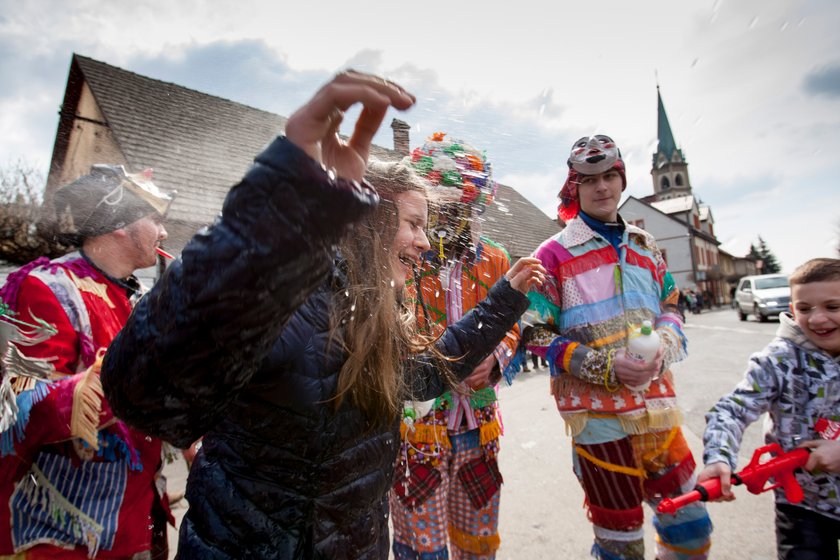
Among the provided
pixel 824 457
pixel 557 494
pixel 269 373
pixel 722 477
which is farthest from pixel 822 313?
pixel 557 494

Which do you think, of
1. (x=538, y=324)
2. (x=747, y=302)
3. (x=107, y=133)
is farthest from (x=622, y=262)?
(x=747, y=302)

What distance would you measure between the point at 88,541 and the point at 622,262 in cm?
232

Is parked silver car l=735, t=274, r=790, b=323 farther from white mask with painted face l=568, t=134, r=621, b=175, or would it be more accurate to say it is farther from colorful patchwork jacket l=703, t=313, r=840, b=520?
white mask with painted face l=568, t=134, r=621, b=175

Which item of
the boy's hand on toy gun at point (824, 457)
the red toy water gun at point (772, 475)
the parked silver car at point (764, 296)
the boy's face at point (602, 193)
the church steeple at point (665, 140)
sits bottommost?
the red toy water gun at point (772, 475)

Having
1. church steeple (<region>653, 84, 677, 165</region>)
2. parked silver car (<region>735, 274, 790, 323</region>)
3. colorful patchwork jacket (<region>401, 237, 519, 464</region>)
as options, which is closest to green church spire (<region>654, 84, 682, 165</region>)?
church steeple (<region>653, 84, 677, 165</region>)

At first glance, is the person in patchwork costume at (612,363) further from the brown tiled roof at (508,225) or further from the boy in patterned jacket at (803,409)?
the brown tiled roof at (508,225)

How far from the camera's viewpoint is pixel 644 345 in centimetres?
180

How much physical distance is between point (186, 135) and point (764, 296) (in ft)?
61.0

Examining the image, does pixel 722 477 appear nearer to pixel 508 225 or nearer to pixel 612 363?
pixel 612 363

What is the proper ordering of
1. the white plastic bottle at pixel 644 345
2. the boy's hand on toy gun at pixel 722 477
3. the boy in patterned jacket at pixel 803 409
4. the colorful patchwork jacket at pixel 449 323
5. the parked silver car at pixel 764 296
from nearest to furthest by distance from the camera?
the boy's hand on toy gun at pixel 722 477 < the boy in patterned jacket at pixel 803 409 < the white plastic bottle at pixel 644 345 < the colorful patchwork jacket at pixel 449 323 < the parked silver car at pixel 764 296

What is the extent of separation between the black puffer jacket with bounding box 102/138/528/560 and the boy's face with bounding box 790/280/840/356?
1313 millimetres

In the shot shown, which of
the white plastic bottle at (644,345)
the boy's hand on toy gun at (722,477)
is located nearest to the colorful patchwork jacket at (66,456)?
the white plastic bottle at (644,345)

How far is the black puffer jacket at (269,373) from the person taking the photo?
1.78 ft

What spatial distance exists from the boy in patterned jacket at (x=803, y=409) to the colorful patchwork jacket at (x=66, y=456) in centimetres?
209
